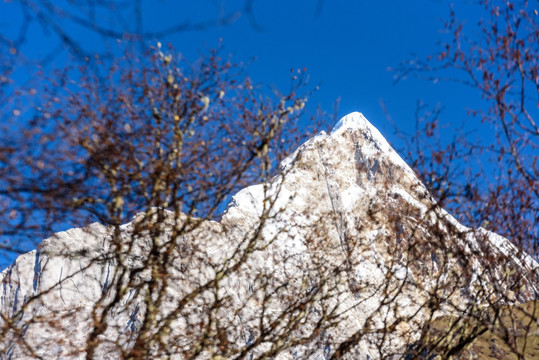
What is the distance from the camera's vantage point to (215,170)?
21.1ft

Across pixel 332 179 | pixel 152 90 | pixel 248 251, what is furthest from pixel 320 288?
pixel 332 179

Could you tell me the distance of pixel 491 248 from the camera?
21.4 feet

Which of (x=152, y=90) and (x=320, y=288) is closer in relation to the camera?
(x=152, y=90)

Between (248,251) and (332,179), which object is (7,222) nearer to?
(248,251)

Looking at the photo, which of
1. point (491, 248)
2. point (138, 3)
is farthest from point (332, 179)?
point (138, 3)

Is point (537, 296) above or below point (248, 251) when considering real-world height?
below

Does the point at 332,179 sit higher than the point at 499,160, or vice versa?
the point at 332,179

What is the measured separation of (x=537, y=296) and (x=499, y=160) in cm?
237

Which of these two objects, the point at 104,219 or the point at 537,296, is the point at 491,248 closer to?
the point at 537,296

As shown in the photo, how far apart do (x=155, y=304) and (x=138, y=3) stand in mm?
4462

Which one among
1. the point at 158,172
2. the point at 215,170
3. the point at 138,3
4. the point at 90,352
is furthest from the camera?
the point at 215,170

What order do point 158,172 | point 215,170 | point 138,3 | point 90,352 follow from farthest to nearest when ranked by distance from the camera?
point 215,170
point 158,172
point 90,352
point 138,3

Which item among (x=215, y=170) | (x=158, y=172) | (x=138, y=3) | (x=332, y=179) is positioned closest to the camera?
(x=138, y=3)

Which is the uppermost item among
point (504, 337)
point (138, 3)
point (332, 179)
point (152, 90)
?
point (332, 179)
